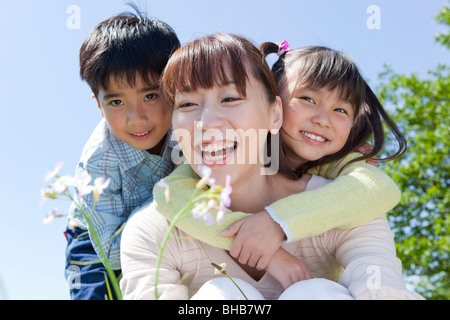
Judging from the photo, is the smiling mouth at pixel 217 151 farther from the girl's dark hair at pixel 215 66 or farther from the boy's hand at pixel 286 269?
the boy's hand at pixel 286 269

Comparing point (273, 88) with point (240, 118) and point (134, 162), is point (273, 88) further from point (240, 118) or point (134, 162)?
point (134, 162)

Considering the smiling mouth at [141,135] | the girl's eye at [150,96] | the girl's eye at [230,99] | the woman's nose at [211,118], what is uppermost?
the girl's eye at [230,99]

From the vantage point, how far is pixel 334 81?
8.13ft

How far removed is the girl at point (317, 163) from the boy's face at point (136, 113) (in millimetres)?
478

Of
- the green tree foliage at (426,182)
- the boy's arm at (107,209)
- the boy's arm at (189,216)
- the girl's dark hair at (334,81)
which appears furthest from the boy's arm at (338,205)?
the green tree foliage at (426,182)

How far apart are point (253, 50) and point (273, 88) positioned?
0.20 metres

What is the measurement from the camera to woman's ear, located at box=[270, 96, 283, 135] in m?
2.24

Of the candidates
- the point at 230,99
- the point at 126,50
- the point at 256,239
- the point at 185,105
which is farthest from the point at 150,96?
the point at 256,239

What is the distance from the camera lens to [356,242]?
6.21 feet

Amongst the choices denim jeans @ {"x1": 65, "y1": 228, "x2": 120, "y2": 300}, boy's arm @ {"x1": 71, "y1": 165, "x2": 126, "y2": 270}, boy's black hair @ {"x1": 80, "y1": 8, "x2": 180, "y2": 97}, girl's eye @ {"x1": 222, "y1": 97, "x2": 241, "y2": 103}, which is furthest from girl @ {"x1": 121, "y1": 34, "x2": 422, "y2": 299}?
denim jeans @ {"x1": 65, "y1": 228, "x2": 120, "y2": 300}

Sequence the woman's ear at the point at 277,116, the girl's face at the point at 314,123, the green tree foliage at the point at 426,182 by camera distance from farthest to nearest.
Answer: the green tree foliage at the point at 426,182 < the girl's face at the point at 314,123 < the woman's ear at the point at 277,116

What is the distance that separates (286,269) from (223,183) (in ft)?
1.40

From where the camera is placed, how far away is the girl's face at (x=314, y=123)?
2416 mm
